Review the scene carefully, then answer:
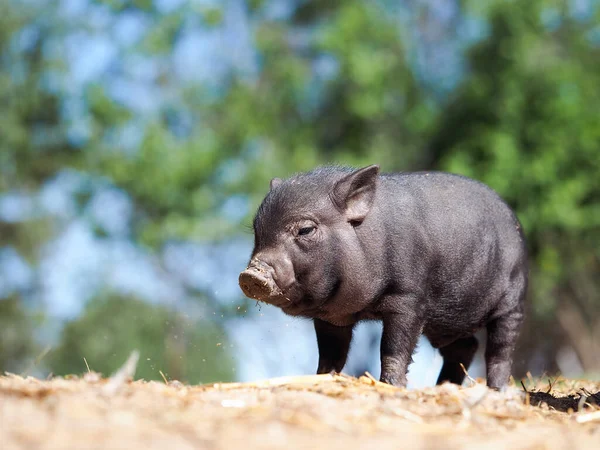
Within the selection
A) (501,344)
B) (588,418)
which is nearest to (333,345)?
(501,344)

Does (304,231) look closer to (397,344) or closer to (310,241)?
(310,241)

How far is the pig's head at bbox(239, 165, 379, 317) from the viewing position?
6.86 metres

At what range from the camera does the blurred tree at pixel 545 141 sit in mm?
23094

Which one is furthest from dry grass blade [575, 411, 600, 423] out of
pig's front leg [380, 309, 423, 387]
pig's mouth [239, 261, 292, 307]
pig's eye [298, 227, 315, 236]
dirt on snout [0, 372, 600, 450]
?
pig's eye [298, 227, 315, 236]

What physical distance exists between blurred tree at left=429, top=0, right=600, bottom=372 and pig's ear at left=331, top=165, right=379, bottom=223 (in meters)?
15.9

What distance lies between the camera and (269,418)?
13.6 ft

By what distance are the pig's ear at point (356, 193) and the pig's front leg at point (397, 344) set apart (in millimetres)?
831

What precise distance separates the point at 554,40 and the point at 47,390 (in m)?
24.1

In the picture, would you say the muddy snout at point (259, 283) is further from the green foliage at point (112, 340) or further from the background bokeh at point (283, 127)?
the green foliage at point (112, 340)

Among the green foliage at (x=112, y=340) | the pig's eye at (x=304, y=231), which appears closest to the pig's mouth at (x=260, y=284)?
A: the pig's eye at (x=304, y=231)

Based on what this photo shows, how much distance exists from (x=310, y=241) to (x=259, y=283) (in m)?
0.61

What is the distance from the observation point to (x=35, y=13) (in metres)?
33.5

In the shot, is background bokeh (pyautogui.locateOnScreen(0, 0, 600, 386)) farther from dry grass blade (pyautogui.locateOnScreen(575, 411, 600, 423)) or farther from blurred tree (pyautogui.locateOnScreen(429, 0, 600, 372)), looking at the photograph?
dry grass blade (pyautogui.locateOnScreen(575, 411, 600, 423))

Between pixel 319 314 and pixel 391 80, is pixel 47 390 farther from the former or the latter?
pixel 391 80
